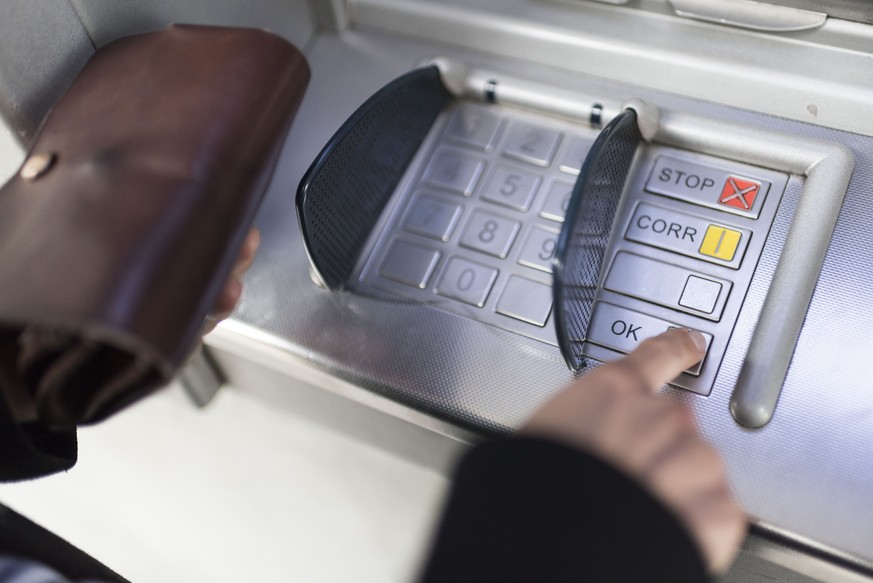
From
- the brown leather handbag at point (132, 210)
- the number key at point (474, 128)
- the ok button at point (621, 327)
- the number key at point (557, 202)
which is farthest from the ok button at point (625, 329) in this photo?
the brown leather handbag at point (132, 210)

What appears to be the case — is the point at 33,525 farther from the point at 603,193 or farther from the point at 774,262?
the point at 774,262

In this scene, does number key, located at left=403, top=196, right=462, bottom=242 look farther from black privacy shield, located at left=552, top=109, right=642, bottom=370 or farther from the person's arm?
the person's arm

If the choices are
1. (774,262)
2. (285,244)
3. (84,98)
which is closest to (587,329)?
(774,262)

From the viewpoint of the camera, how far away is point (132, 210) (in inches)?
21.4

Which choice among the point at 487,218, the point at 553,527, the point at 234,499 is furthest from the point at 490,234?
the point at 234,499

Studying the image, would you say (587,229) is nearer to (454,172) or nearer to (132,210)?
(454,172)

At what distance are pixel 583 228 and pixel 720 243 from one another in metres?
0.17

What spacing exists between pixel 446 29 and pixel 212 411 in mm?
558

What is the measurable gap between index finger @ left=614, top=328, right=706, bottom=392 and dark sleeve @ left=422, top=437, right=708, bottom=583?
11 cm

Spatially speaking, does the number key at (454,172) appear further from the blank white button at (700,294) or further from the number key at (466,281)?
the blank white button at (700,294)

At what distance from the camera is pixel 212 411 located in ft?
3.25

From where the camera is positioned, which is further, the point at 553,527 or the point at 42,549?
the point at 42,549

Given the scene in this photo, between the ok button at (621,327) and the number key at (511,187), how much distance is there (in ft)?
0.48

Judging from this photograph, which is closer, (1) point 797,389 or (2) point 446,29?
(1) point 797,389
